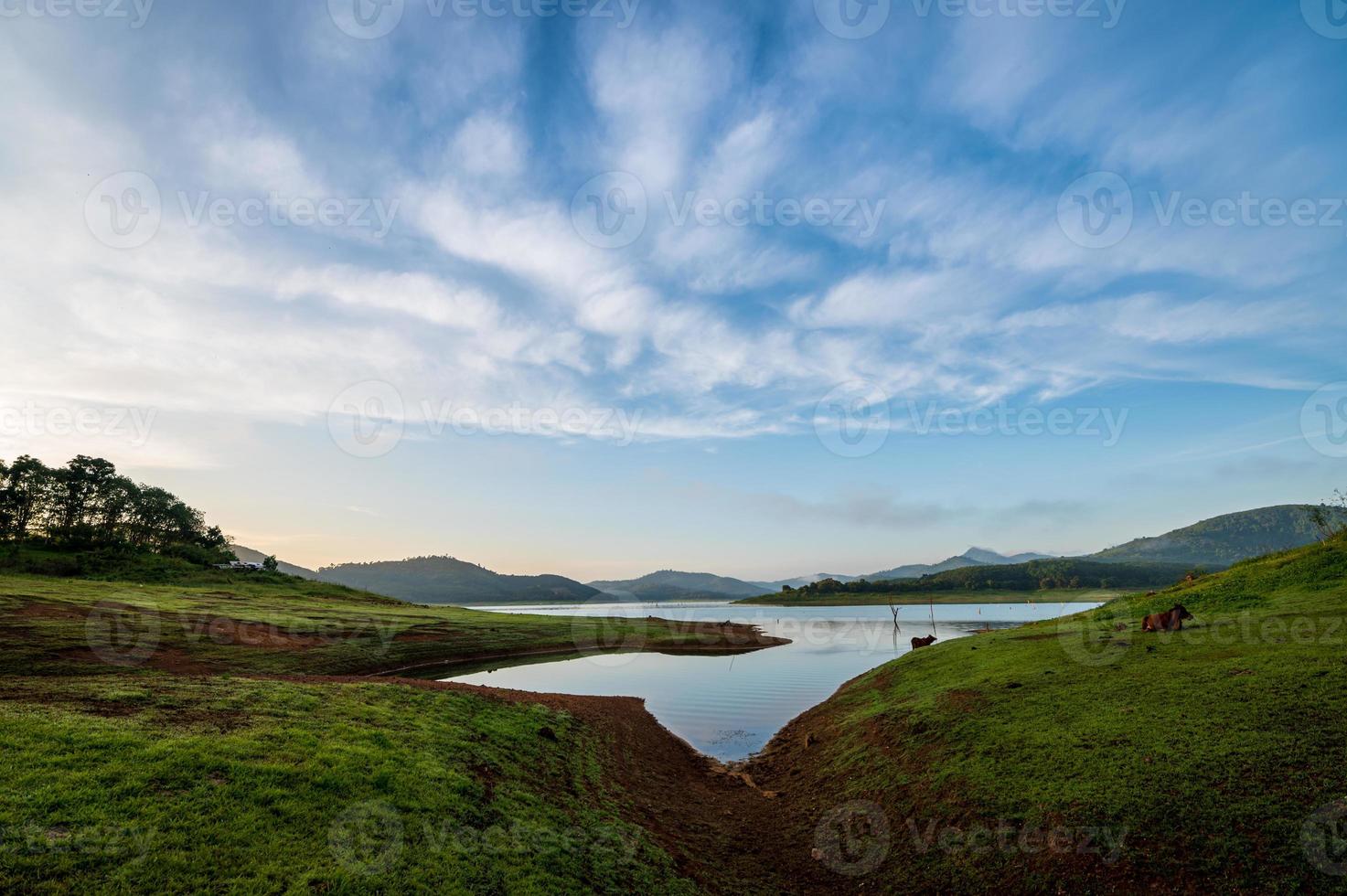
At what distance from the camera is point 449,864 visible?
10.6 meters

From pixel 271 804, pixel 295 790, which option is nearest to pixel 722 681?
pixel 295 790

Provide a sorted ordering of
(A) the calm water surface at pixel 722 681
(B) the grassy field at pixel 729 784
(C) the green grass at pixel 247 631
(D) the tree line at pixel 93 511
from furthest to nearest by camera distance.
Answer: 1. (D) the tree line at pixel 93 511
2. (A) the calm water surface at pixel 722 681
3. (C) the green grass at pixel 247 631
4. (B) the grassy field at pixel 729 784

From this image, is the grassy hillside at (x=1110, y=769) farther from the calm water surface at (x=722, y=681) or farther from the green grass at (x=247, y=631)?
the green grass at (x=247, y=631)

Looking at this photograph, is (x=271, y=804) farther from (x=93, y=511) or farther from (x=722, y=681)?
(x=93, y=511)

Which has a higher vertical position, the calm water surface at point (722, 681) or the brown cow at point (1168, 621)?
the brown cow at point (1168, 621)

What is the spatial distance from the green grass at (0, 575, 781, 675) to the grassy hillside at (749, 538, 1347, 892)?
1342 inches

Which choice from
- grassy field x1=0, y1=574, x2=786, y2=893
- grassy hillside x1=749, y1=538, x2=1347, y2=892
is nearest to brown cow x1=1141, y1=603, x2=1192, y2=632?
grassy hillside x1=749, y1=538, x2=1347, y2=892

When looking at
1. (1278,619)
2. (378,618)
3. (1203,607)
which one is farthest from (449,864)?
(378,618)

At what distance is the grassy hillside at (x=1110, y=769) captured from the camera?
10.9 m

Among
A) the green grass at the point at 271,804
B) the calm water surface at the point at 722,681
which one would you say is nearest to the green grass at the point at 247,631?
the calm water surface at the point at 722,681

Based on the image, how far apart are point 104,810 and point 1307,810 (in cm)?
2157

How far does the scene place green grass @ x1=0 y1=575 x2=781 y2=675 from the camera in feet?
102

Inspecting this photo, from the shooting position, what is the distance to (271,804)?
1089 centimetres

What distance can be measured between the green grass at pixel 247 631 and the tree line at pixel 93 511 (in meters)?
32.7
